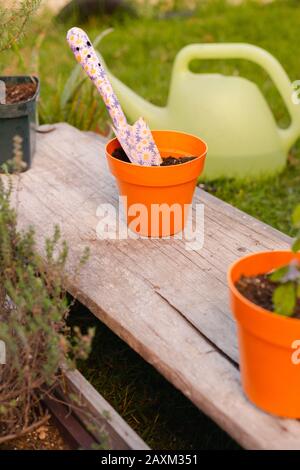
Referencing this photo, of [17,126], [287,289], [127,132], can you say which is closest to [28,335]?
[287,289]

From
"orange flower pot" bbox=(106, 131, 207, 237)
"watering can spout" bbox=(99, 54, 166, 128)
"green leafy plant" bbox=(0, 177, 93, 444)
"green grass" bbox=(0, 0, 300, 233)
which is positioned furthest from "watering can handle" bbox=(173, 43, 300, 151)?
"green leafy plant" bbox=(0, 177, 93, 444)

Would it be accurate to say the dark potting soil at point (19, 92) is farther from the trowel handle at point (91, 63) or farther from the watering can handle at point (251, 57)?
the watering can handle at point (251, 57)

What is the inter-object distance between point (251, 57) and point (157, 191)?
1017 millimetres

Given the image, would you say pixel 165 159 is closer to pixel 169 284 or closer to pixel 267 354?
pixel 169 284

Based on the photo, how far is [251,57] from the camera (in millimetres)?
2463

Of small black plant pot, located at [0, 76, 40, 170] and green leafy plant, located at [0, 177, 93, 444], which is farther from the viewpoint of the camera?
small black plant pot, located at [0, 76, 40, 170]

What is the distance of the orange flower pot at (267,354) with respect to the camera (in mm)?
1137

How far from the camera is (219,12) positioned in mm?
4949

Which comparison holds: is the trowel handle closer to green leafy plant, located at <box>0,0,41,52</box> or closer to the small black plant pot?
green leafy plant, located at <box>0,0,41,52</box>

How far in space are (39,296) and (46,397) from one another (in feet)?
0.93

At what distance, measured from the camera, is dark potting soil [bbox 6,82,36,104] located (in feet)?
6.76

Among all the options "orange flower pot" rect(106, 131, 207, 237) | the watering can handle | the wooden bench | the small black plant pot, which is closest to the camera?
the wooden bench

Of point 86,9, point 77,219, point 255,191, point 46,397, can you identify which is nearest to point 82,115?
point 255,191
